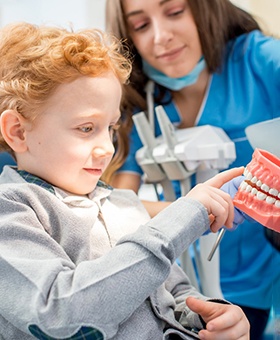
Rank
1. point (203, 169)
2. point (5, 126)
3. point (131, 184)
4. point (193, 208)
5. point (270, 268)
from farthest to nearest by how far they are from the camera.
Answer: point (131, 184), point (270, 268), point (203, 169), point (5, 126), point (193, 208)

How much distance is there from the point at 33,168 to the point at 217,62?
714mm

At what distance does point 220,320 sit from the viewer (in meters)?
0.79

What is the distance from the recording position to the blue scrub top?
1.33 m

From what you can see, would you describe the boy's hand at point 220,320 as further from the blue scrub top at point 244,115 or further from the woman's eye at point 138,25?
the woman's eye at point 138,25

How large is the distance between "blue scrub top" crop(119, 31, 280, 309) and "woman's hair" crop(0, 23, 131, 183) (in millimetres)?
556

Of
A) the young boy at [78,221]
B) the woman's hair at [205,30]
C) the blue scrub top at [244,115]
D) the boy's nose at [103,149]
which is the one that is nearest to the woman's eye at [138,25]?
the woman's hair at [205,30]

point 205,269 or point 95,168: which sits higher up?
point 95,168

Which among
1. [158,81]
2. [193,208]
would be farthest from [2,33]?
[158,81]

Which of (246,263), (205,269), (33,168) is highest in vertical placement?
(33,168)

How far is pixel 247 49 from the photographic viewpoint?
1382mm

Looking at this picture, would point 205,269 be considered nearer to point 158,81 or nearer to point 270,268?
point 270,268

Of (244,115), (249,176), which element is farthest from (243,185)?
(244,115)

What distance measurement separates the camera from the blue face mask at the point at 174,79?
1.39 m

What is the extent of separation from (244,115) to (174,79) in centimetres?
21
